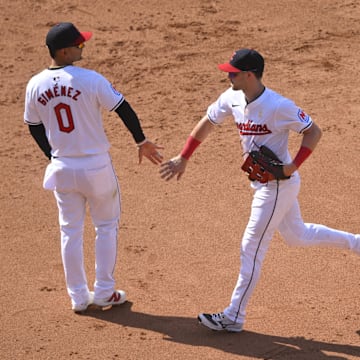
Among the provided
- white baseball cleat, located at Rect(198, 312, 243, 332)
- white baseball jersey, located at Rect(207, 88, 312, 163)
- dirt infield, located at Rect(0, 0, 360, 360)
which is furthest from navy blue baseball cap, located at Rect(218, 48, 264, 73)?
dirt infield, located at Rect(0, 0, 360, 360)

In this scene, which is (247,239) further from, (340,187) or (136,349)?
(340,187)

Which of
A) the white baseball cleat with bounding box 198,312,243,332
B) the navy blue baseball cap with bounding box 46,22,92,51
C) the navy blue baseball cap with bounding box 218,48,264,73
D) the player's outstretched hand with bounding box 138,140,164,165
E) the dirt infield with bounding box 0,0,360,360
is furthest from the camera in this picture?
the player's outstretched hand with bounding box 138,140,164,165

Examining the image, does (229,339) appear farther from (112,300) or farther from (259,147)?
(259,147)

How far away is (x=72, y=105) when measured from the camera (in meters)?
6.37

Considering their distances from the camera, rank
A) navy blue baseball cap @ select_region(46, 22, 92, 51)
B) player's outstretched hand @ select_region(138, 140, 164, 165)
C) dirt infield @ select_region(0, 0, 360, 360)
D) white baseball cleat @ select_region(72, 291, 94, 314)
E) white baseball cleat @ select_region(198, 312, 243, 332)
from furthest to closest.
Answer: white baseball cleat @ select_region(72, 291, 94, 314)
player's outstretched hand @ select_region(138, 140, 164, 165)
dirt infield @ select_region(0, 0, 360, 360)
white baseball cleat @ select_region(198, 312, 243, 332)
navy blue baseball cap @ select_region(46, 22, 92, 51)

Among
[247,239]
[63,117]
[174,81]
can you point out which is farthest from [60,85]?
[174,81]

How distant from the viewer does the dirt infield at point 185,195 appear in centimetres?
655

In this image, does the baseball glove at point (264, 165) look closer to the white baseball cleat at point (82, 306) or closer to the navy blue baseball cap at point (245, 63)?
the navy blue baseball cap at point (245, 63)

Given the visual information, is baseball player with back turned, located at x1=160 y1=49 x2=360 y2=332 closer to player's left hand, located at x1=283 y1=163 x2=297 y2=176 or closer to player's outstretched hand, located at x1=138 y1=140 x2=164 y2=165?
player's left hand, located at x1=283 y1=163 x2=297 y2=176

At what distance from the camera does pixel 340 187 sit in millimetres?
8797

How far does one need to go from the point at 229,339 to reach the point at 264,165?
1354 millimetres

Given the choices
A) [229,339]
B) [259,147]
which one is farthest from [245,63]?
[229,339]

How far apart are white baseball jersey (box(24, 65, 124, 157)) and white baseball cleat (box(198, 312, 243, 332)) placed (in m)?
1.52

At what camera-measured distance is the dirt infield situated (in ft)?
21.5
